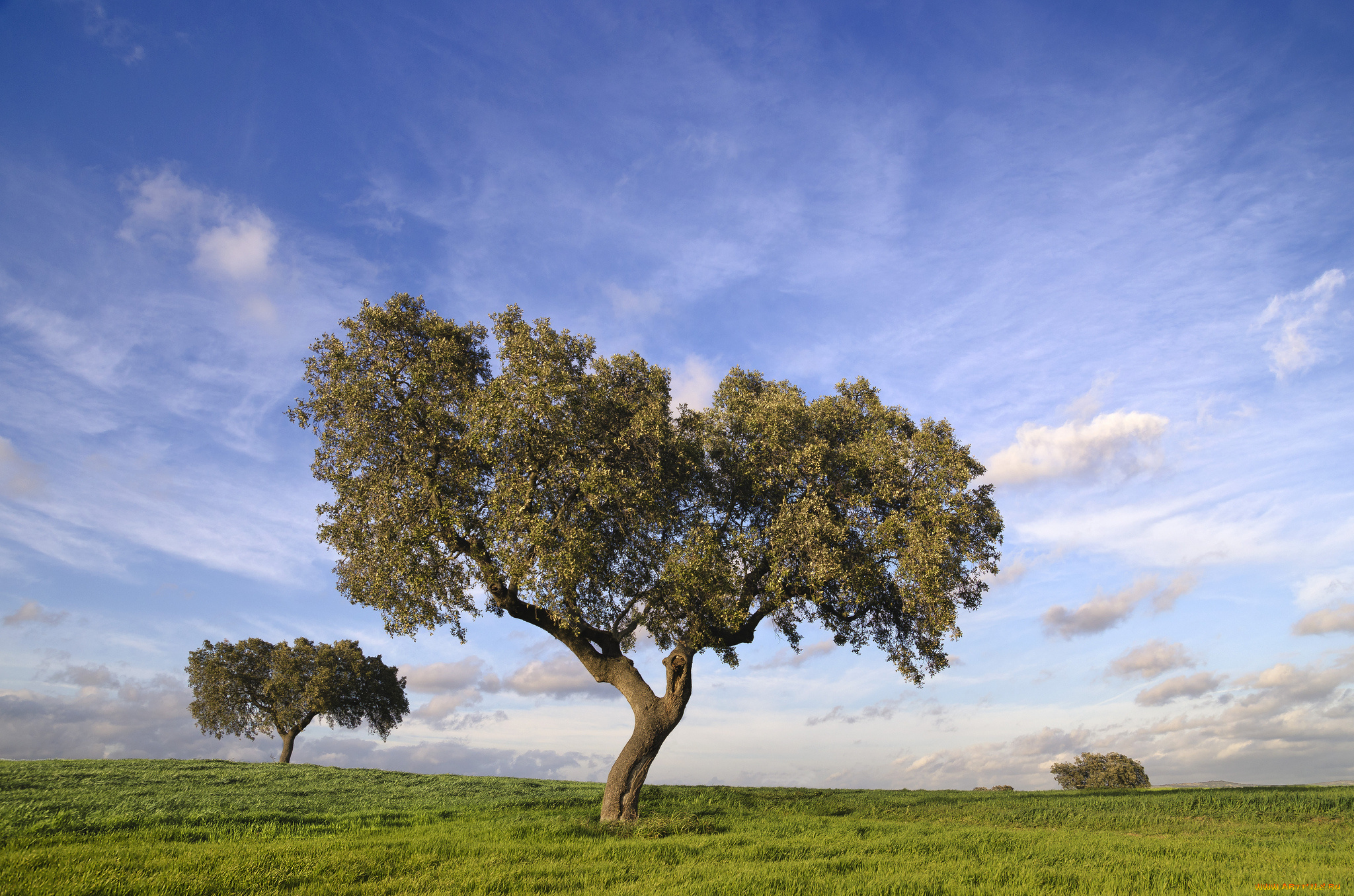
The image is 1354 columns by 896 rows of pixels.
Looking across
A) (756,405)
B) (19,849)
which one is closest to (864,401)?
(756,405)

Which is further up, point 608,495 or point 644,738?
point 608,495

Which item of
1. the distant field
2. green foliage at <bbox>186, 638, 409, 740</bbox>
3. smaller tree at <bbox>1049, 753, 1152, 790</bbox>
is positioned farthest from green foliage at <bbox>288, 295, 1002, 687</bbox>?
smaller tree at <bbox>1049, 753, 1152, 790</bbox>

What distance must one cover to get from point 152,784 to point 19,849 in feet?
59.8

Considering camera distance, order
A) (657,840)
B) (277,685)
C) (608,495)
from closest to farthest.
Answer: (657,840), (608,495), (277,685)

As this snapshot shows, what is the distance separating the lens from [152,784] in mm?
30328

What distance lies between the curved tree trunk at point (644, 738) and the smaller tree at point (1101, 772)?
59740 mm

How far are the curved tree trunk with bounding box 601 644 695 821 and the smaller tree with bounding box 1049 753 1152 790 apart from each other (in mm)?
59740

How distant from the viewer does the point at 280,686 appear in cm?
5700

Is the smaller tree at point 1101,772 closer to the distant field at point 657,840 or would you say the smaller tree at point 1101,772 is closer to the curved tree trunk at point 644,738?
the distant field at point 657,840

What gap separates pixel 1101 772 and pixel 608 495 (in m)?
71.3

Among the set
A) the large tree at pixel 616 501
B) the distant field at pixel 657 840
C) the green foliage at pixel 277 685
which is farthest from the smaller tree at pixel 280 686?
the large tree at pixel 616 501

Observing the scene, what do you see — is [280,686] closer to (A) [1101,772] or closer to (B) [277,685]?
(B) [277,685]

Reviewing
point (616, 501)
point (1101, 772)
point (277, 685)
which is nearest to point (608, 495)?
point (616, 501)

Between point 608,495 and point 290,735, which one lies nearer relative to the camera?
point 608,495
